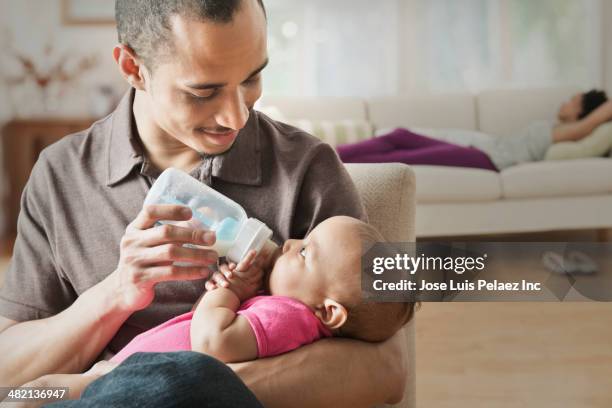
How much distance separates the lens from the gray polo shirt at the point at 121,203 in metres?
1.07

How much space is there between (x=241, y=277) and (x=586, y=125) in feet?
10.4

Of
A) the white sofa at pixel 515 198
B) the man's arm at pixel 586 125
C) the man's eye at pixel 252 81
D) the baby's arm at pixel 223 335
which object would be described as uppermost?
the man's eye at pixel 252 81

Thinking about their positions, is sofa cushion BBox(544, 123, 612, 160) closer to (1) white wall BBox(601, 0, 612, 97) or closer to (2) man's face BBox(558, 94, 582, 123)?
(2) man's face BBox(558, 94, 582, 123)

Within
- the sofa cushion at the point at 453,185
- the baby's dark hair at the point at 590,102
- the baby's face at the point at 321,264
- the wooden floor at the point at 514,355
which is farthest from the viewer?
the baby's dark hair at the point at 590,102

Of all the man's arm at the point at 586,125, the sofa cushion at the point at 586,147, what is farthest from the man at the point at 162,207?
the man's arm at the point at 586,125

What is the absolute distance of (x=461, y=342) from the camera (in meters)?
2.50

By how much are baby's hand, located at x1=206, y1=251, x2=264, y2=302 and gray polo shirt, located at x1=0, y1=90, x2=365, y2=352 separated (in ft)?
0.23

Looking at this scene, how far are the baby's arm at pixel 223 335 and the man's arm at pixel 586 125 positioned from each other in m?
3.21

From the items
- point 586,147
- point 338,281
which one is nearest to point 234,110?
point 338,281

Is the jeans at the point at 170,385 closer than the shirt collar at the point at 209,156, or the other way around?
the jeans at the point at 170,385

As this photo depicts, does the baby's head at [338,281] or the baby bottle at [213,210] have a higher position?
the baby bottle at [213,210]

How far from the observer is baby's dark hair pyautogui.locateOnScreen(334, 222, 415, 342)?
92 centimetres

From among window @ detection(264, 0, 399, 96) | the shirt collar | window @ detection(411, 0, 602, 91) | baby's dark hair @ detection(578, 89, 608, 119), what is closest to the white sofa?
baby's dark hair @ detection(578, 89, 608, 119)

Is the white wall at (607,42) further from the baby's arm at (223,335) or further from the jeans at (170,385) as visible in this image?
the jeans at (170,385)
